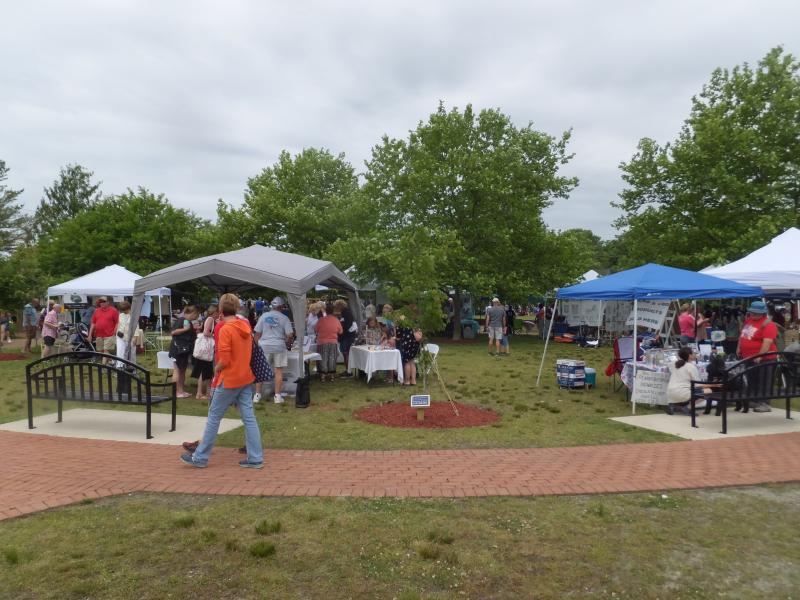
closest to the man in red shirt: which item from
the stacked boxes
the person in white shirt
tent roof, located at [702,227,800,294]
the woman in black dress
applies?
the woman in black dress

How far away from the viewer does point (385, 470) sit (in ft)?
18.6

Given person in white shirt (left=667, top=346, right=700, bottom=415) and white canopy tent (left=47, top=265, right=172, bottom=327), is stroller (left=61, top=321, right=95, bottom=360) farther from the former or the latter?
person in white shirt (left=667, top=346, right=700, bottom=415)

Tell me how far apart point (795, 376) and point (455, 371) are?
744 cm

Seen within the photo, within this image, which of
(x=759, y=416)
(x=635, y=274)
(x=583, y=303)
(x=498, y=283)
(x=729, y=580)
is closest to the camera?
(x=729, y=580)

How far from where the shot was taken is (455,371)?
46.0ft

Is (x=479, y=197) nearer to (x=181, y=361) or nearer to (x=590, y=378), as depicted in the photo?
(x=590, y=378)

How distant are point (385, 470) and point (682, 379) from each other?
5.19m

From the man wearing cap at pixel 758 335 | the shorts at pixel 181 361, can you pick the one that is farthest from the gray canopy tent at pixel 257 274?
the man wearing cap at pixel 758 335

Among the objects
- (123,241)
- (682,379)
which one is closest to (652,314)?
(682,379)

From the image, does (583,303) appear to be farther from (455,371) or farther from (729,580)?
(729,580)

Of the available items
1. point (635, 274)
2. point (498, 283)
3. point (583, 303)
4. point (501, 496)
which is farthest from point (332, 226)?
point (501, 496)

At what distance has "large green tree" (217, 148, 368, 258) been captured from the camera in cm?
3067

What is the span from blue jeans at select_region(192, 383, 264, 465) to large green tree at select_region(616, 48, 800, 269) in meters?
19.8

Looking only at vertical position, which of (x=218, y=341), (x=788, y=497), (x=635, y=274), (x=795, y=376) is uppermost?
(x=635, y=274)
